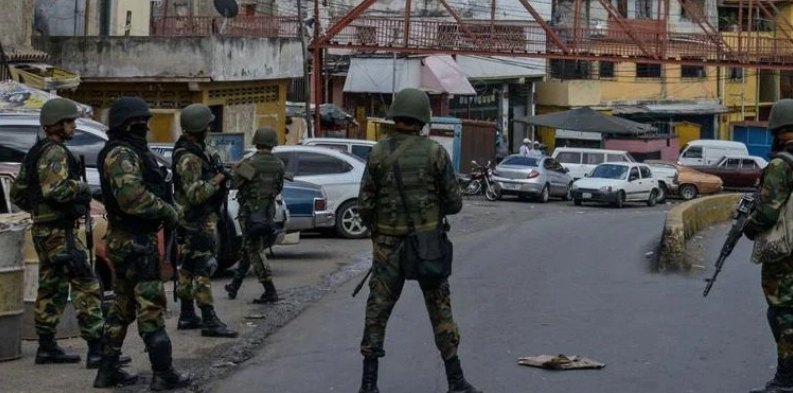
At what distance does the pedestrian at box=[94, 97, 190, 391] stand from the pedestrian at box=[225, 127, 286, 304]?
4.69 meters

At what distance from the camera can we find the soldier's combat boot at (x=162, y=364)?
8586mm

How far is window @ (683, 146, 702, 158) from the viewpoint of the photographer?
53594mm

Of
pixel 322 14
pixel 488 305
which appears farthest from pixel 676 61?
pixel 488 305

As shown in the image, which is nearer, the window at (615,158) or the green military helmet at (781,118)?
the green military helmet at (781,118)

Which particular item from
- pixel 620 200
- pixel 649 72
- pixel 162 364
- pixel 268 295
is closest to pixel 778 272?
pixel 162 364

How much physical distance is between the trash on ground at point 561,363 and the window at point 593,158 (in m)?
37.9

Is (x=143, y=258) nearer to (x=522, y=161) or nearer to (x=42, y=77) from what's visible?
(x=42, y=77)

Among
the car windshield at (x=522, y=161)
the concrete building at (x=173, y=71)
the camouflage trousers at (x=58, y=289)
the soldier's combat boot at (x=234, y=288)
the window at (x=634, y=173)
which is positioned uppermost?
the concrete building at (x=173, y=71)

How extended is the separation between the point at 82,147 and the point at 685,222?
A: 9.47 m

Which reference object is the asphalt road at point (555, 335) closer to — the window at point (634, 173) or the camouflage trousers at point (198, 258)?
the camouflage trousers at point (198, 258)

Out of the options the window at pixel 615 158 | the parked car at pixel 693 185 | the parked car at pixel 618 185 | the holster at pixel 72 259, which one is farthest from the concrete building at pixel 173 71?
the holster at pixel 72 259

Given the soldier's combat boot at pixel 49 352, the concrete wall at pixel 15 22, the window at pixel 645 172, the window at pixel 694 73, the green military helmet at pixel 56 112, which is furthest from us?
the window at pixel 694 73

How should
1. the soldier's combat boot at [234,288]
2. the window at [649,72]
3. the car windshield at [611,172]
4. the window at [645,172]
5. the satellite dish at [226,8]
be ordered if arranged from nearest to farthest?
1. the soldier's combat boot at [234,288]
2. the satellite dish at [226,8]
3. the car windshield at [611,172]
4. the window at [645,172]
5. the window at [649,72]

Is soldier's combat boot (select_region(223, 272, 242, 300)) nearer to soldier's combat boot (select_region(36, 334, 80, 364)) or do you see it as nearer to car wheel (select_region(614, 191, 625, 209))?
soldier's combat boot (select_region(36, 334, 80, 364))
